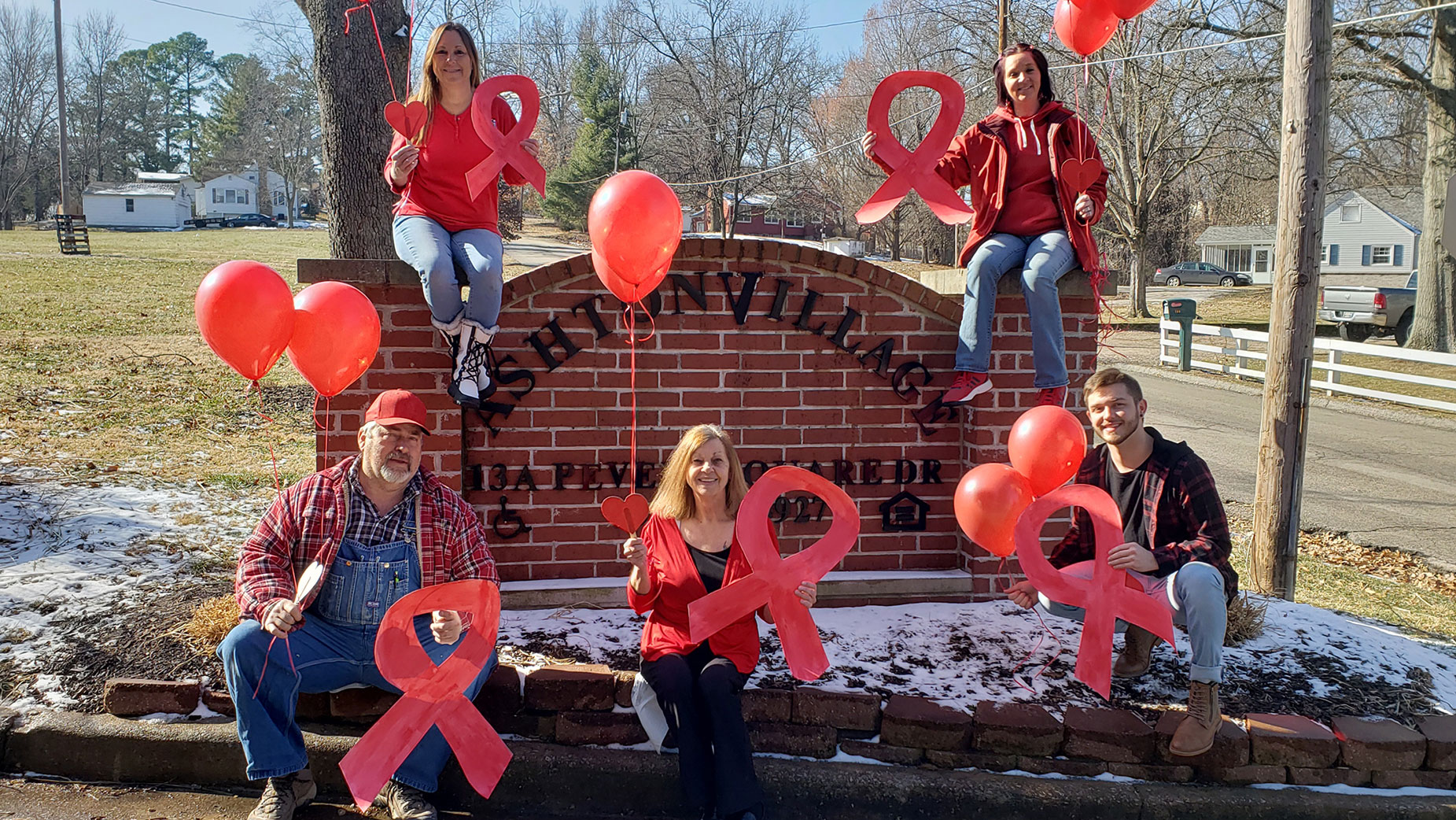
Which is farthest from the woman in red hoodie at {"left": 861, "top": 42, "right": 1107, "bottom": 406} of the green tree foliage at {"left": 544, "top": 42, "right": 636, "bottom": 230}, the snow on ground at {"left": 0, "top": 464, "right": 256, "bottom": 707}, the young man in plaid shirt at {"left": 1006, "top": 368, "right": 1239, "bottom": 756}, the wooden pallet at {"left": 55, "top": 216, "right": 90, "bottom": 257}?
the wooden pallet at {"left": 55, "top": 216, "right": 90, "bottom": 257}

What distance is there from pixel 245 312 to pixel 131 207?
6494cm

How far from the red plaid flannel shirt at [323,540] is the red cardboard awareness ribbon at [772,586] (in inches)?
31.0

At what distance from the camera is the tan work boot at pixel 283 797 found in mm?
3084

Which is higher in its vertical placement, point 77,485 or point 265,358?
point 265,358

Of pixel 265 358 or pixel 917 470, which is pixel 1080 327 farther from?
pixel 265 358

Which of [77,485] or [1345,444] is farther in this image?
[1345,444]

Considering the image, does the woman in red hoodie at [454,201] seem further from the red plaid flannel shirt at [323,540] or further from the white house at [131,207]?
the white house at [131,207]

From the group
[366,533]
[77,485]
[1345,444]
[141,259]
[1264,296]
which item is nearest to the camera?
[366,533]

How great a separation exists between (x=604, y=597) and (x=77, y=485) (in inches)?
153

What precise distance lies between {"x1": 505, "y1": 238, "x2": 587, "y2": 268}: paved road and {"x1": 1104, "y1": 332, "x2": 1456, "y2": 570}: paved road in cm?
1148

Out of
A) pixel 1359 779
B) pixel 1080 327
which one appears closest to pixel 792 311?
pixel 1080 327

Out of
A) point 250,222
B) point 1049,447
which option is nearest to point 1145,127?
point 1049,447

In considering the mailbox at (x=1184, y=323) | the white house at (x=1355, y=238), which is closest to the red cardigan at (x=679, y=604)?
the mailbox at (x=1184, y=323)

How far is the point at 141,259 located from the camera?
26719mm
